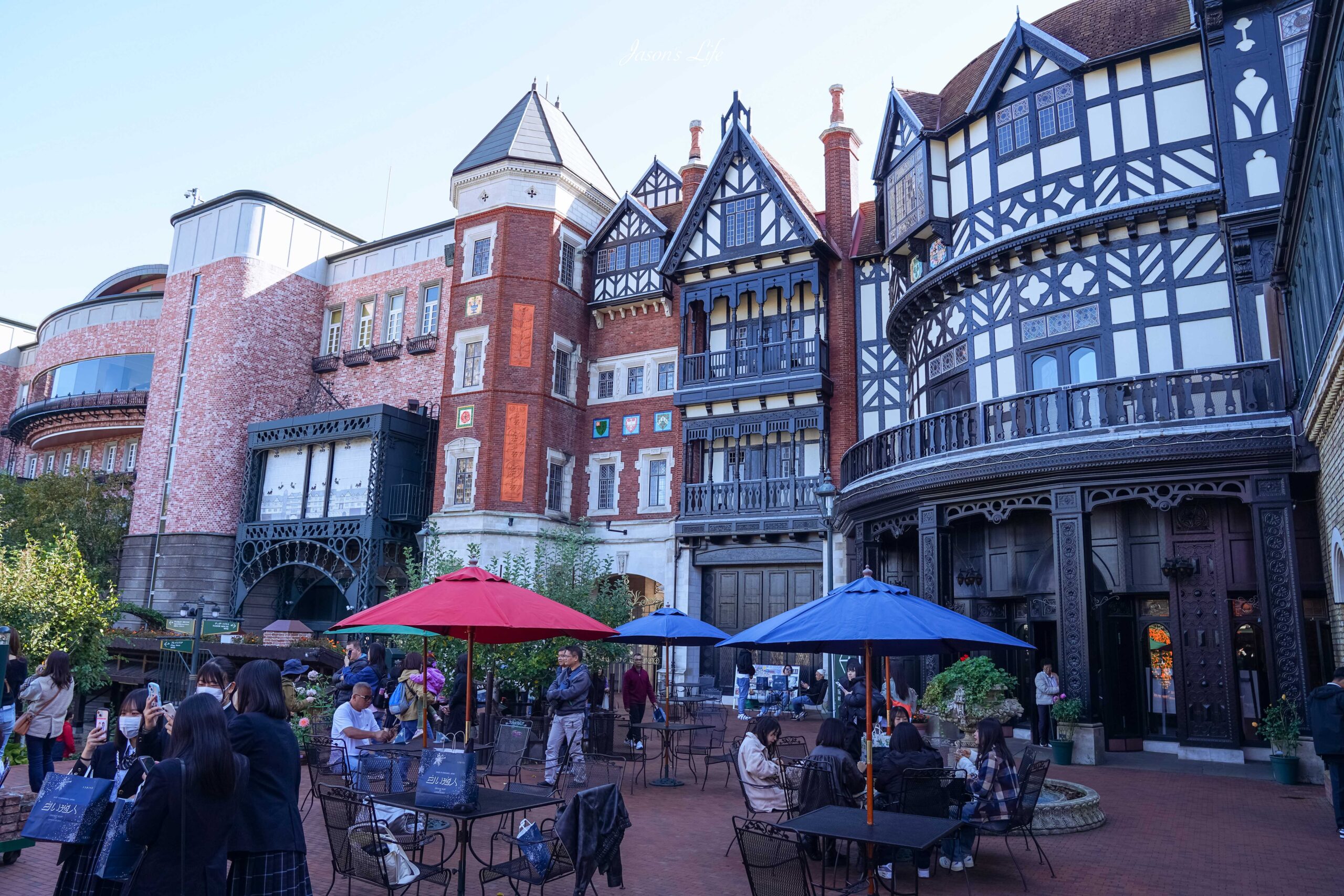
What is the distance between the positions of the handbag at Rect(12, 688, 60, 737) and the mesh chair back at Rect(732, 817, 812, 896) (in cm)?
691

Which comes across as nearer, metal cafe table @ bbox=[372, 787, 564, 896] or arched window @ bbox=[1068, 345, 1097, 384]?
metal cafe table @ bbox=[372, 787, 564, 896]

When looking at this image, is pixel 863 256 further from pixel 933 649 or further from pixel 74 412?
pixel 74 412

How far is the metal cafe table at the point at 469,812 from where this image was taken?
6.23 meters

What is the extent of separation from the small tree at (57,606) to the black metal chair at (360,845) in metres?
11.9

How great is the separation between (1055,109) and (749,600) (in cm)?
1456

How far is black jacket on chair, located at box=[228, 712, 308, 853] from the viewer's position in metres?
4.62

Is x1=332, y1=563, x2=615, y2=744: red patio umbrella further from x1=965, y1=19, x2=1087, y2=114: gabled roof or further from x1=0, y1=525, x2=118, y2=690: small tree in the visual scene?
x1=965, y1=19, x2=1087, y2=114: gabled roof

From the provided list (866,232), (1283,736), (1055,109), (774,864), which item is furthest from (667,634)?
(866,232)

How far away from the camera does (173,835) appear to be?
4.24 metres

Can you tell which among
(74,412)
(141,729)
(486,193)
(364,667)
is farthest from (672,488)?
(74,412)

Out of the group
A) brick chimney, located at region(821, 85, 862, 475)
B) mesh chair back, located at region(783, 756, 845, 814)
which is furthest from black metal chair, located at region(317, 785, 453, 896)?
brick chimney, located at region(821, 85, 862, 475)

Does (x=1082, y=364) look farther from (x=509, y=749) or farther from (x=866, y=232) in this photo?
(x=509, y=749)

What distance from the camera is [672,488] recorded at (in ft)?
90.9

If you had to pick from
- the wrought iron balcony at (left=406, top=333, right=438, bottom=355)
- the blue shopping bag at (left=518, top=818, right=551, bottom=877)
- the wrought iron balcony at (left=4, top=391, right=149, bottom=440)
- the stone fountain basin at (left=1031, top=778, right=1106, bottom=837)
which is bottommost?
the stone fountain basin at (left=1031, top=778, right=1106, bottom=837)
